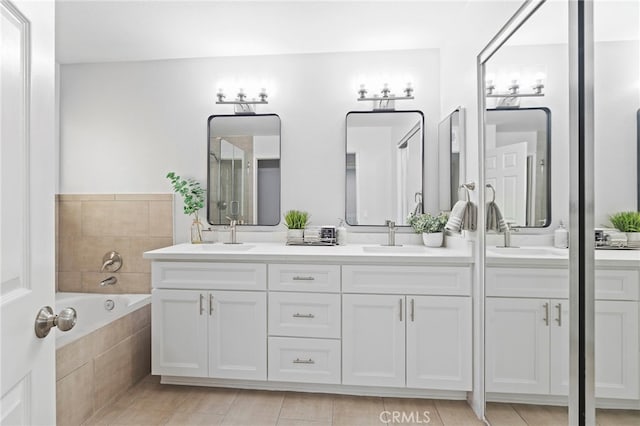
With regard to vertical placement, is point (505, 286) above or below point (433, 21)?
below

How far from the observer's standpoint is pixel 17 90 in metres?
0.69

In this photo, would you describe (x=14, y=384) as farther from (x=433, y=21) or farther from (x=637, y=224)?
(x=433, y=21)

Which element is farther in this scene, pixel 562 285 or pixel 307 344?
pixel 307 344

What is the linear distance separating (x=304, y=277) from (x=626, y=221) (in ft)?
5.25

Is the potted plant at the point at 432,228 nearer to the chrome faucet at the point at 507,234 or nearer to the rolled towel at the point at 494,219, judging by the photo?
the rolled towel at the point at 494,219

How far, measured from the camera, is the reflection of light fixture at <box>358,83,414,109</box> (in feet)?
9.00

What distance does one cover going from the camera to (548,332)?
53.0 inches

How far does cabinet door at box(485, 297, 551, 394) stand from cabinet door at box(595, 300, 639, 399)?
29 cm

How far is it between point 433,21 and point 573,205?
1755 mm

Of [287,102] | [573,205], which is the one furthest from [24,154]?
[287,102]

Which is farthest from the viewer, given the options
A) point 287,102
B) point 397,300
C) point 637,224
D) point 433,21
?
point 287,102

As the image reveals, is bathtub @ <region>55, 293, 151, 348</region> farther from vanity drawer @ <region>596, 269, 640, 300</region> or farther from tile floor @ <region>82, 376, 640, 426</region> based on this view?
vanity drawer @ <region>596, 269, 640, 300</region>

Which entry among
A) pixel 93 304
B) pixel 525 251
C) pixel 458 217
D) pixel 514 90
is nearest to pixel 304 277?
pixel 458 217

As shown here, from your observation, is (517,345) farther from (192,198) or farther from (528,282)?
A: (192,198)
